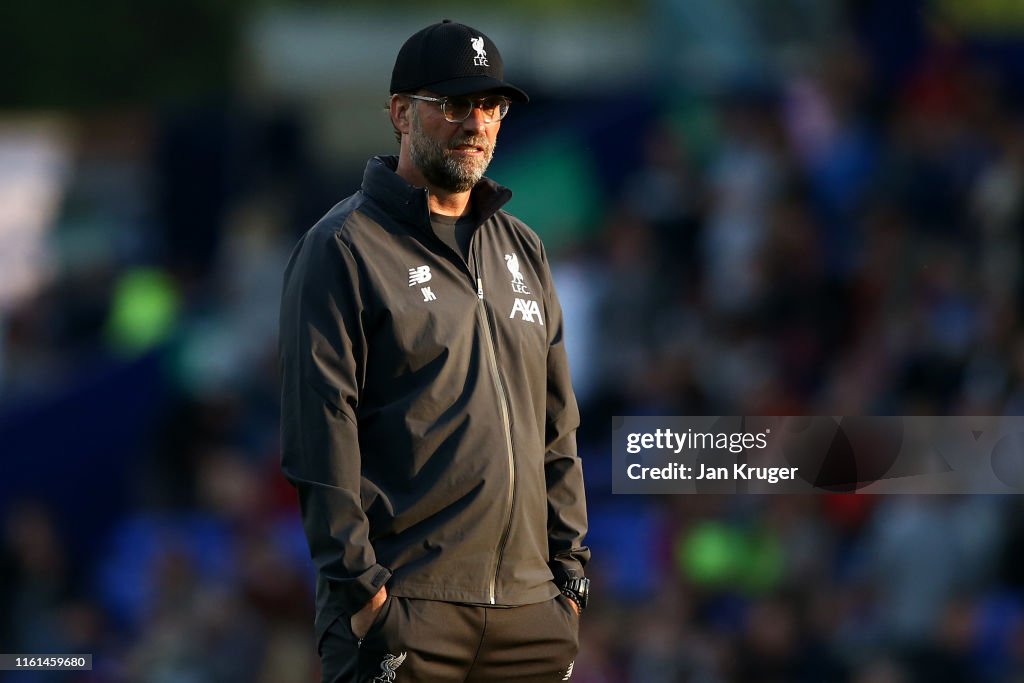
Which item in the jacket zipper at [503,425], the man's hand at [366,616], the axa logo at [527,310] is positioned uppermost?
the axa logo at [527,310]

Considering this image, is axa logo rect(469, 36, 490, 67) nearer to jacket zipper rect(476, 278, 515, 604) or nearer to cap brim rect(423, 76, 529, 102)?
cap brim rect(423, 76, 529, 102)

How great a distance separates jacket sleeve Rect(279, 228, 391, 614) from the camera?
11.5 feet

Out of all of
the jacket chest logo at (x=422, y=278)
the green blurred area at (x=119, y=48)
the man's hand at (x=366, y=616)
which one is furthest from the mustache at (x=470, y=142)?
the green blurred area at (x=119, y=48)

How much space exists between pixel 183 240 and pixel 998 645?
309 inches

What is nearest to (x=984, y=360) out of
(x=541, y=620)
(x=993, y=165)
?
(x=993, y=165)

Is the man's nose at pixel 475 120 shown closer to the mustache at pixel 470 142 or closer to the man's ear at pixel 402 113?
the mustache at pixel 470 142

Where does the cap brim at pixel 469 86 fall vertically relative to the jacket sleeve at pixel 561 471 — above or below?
above

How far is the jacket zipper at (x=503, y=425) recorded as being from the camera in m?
3.68

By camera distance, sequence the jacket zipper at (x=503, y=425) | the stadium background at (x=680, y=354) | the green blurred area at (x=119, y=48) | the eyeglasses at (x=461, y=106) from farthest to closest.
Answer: the green blurred area at (x=119, y=48) → the stadium background at (x=680, y=354) → the eyeglasses at (x=461, y=106) → the jacket zipper at (x=503, y=425)

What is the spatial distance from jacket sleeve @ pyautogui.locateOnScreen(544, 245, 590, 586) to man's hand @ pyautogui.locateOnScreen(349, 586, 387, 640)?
1.84 ft

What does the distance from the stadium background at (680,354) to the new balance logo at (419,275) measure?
3.89m

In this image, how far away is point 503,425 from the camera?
372cm

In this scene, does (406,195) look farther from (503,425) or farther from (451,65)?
(503,425)

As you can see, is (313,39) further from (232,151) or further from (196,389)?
(196,389)
